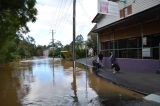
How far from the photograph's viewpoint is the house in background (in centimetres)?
2267

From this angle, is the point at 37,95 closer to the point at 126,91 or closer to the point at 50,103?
the point at 50,103

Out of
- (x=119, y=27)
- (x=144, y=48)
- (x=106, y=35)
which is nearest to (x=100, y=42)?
(x=106, y=35)

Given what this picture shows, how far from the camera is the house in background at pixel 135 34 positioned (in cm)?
2267

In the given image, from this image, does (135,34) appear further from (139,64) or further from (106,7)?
(106,7)

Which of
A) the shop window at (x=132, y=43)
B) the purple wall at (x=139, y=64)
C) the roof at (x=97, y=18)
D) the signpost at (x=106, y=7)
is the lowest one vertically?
the purple wall at (x=139, y=64)

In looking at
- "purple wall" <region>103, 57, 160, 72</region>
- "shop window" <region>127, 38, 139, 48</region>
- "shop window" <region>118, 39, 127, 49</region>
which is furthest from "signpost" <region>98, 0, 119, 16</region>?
"shop window" <region>118, 39, 127, 49</region>

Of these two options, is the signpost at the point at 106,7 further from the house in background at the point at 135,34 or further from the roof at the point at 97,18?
the roof at the point at 97,18

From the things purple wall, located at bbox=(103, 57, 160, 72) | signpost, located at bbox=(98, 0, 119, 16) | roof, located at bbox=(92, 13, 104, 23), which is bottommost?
purple wall, located at bbox=(103, 57, 160, 72)

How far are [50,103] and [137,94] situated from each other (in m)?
4.22

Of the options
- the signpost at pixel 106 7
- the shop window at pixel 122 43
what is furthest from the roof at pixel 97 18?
the signpost at pixel 106 7

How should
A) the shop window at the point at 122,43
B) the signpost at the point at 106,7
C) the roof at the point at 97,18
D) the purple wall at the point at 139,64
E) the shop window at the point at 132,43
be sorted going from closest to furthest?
the signpost at the point at 106,7, the purple wall at the point at 139,64, the shop window at the point at 132,43, the shop window at the point at 122,43, the roof at the point at 97,18

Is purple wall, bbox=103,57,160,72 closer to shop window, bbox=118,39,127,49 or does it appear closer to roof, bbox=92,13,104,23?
shop window, bbox=118,39,127,49

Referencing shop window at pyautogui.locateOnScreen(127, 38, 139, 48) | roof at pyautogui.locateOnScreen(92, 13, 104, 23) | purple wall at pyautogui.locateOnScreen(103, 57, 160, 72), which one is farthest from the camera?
roof at pyautogui.locateOnScreen(92, 13, 104, 23)

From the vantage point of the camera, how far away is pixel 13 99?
1445 cm
